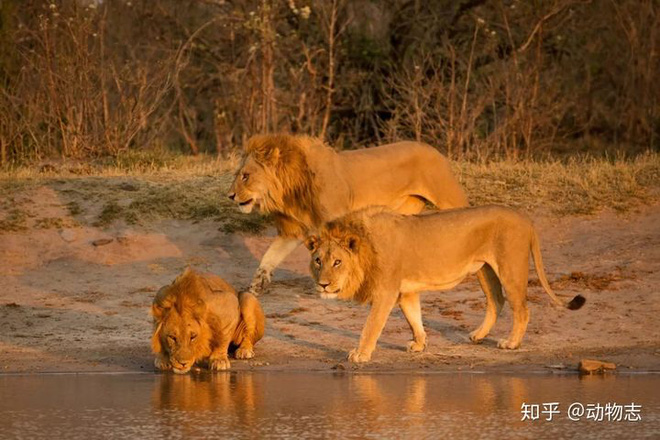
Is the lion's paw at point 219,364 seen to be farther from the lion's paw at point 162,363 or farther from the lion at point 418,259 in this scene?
the lion at point 418,259

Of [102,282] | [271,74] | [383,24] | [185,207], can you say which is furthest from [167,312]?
[383,24]

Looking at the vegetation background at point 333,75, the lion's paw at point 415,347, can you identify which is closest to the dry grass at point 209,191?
the vegetation background at point 333,75

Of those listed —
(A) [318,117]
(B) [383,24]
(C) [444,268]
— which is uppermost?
(B) [383,24]

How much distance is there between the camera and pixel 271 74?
1777 centimetres

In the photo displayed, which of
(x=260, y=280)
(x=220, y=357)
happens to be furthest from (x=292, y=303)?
(x=220, y=357)

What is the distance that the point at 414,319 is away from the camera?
8.22 metres

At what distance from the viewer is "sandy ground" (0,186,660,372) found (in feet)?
26.5

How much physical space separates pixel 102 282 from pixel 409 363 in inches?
128

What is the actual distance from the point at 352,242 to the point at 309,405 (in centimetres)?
151

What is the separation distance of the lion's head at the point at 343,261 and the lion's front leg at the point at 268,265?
2.04m

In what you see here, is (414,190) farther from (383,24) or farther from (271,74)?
(383,24)

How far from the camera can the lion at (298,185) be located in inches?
388

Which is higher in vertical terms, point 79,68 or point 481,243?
point 79,68

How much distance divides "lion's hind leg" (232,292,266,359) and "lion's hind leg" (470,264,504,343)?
142cm
